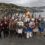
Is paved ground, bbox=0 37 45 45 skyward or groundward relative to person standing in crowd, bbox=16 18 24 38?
groundward

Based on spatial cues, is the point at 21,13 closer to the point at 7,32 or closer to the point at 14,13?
the point at 14,13

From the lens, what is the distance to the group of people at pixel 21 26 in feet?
3.98

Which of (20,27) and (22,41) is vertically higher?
(20,27)

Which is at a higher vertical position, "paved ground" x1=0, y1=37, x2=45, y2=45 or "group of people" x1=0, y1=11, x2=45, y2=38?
"group of people" x1=0, y1=11, x2=45, y2=38

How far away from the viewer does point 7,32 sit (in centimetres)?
125

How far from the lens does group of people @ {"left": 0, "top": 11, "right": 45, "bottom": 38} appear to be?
1.21m

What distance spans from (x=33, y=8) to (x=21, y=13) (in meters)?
0.12

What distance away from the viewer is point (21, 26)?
47.6 inches

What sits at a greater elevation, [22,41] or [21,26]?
[21,26]

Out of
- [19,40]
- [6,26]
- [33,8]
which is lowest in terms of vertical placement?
[19,40]

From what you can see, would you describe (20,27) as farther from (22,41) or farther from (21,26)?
(22,41)

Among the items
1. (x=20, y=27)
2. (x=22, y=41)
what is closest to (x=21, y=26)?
(x=20, y=27)

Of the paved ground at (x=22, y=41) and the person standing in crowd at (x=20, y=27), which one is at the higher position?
the person standing in crowd at (x=20, y=27)

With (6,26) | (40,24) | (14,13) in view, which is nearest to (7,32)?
(6,26)
